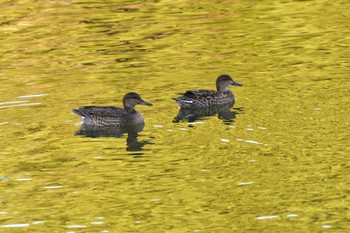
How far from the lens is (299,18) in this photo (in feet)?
114

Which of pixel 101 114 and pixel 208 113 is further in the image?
pixel 208 113

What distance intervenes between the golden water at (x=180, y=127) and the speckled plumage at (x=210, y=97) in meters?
0.29

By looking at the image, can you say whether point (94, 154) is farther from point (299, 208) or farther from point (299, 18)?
point (299, 18)

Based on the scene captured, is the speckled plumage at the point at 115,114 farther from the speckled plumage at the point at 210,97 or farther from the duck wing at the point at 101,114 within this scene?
the speckled plumage at the point at 210,97

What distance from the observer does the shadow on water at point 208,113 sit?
23636 mm

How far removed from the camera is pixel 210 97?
83.0ft

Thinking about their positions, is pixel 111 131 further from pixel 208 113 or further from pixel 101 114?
pixel 208 113

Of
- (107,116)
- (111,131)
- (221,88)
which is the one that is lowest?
(111,131)

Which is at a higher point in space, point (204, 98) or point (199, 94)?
point (199, 94)

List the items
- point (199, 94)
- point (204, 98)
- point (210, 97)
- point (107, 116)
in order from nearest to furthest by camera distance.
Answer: point (107, 116) → point (199, 94) → point (204, 98) → point (210, 97)

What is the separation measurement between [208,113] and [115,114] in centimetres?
223

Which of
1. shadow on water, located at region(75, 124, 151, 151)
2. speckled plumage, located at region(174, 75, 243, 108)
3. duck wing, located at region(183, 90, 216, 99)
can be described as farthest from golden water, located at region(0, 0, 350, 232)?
duck wing, located at region(183, 90, 216, 99)

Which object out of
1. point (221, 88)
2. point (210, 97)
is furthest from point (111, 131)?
point (221, 88)

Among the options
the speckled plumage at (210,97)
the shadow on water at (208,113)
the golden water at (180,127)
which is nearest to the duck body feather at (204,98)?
the speckled plumage at (210,97)
